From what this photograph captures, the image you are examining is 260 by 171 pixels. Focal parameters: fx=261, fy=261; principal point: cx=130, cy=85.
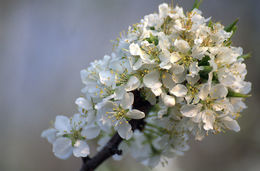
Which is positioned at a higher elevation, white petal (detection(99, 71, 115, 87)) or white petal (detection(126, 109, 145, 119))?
white petal (detection(99, 71, 115, 87))

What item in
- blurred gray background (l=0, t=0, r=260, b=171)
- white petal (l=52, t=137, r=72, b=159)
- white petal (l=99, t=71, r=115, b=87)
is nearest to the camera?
white petal (l=99, t=71, r=115, b=87)

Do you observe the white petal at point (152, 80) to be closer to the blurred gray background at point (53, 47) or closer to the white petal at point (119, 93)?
the white petal at point (119, 93)

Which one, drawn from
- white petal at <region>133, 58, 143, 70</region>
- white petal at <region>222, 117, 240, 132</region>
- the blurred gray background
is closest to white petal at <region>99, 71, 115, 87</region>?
white petal at <region>133, 58, 143, 70</region>

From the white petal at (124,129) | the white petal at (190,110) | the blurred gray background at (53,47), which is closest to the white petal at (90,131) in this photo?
the white petal at (124,129)

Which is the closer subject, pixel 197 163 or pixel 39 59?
pixel 197 163

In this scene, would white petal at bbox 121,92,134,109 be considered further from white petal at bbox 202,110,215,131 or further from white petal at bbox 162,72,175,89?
white petal at bbox 202,110,215,131

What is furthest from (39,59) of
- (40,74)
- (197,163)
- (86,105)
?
(86,105)

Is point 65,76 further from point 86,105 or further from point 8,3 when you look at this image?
point 86,105
